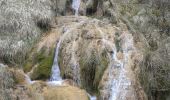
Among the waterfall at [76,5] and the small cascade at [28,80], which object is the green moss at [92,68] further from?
the waterfall at [76,5]

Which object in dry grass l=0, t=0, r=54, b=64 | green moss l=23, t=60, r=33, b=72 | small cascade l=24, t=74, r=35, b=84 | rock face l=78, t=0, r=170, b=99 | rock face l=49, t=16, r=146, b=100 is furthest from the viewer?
dry grass l=0, t=0, r=54, b=64

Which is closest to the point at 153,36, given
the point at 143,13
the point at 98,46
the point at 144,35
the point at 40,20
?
the point at 144,35

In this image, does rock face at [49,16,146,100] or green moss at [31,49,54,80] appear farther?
green moss at [31,49,54,80]

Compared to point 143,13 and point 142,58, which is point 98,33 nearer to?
point 142,58

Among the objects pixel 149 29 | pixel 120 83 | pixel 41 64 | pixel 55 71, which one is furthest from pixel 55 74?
pixel 149 29

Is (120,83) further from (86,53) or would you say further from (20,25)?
(20,25)

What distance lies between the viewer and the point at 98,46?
1413 cm

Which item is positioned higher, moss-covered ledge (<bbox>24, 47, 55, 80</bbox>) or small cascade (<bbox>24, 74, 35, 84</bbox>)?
moss-covered ledge (<bbox>24, 47, 55, 80</bbox>)

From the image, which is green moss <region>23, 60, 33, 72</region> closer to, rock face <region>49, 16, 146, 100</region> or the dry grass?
the dry grass

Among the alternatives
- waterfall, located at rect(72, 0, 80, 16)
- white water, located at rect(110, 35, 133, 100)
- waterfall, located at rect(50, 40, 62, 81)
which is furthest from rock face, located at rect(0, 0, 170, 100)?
waterfall, located at rect(72, 0, 80, 16)

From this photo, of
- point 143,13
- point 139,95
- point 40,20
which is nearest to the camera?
point 139,95

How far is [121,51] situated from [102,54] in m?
0.74

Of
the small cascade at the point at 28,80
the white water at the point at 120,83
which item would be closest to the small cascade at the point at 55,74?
the small cascade at the point at 28,80

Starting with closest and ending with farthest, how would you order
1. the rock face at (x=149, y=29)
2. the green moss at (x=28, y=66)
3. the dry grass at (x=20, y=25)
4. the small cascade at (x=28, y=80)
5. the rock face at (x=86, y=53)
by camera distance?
the rock face at (x=86, y=53) → the small cascade at (x=28, y=80) → the rock face at (x=149, y=29) → the green moss at (x=28, y=66) → the dry grass at (x=20, y=25)
